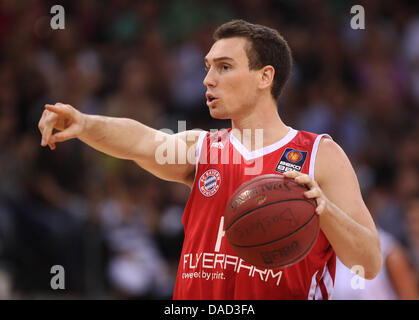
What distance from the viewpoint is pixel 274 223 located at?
3.17m

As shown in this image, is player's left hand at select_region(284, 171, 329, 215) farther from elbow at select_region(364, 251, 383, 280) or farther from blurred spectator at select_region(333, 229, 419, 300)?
blurred spectator at select_region(333, 229, 419, 300)

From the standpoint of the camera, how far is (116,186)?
25.8 ft

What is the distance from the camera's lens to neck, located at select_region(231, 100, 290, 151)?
3953mm

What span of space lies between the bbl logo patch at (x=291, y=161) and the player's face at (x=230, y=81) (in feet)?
1.35

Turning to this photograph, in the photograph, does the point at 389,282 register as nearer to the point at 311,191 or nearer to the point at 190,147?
the point at 190,147

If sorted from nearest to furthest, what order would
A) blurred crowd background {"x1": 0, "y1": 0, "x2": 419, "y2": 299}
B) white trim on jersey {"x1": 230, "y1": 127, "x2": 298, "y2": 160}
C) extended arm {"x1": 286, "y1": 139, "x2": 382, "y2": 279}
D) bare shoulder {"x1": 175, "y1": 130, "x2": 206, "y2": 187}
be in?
1. extended arm {"x1": 286, "y1": 139, "x2": 382, "y2": 279}
2. white trim on jersey {"x1": 230, "y1": 127, "x2": 298, "y2": 160}
3. bare shoulder {"x1": 175, "y1": 130, "x2": 206, "y2": 187}
4. blurred crowd background {"x1": 0, "y1": 0, "x2": 419, "y2": 299}

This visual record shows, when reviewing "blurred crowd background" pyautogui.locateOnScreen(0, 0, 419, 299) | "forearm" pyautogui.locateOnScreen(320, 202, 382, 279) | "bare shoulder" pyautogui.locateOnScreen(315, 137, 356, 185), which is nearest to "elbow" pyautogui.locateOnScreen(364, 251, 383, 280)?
"forearm" pyautogui.locateOnScreen(320, 202, 382, 279)

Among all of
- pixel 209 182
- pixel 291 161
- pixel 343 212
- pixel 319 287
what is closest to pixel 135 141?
pixel 209 182

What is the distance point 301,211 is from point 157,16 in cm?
726

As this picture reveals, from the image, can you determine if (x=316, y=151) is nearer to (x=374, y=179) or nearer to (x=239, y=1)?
(x=374, y=179)

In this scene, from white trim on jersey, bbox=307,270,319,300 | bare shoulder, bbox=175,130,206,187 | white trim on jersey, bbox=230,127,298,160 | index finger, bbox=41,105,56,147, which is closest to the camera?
index finger, bbox=41,105,56,147

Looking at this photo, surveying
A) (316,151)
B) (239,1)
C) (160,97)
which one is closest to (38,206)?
(160,97)

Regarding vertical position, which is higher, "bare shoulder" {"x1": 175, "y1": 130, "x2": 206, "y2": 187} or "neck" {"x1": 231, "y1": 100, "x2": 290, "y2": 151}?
"neck" {"x1": 231, "y1": 100, "x2": 290, "y2": 151}

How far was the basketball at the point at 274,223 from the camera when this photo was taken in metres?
3.16
